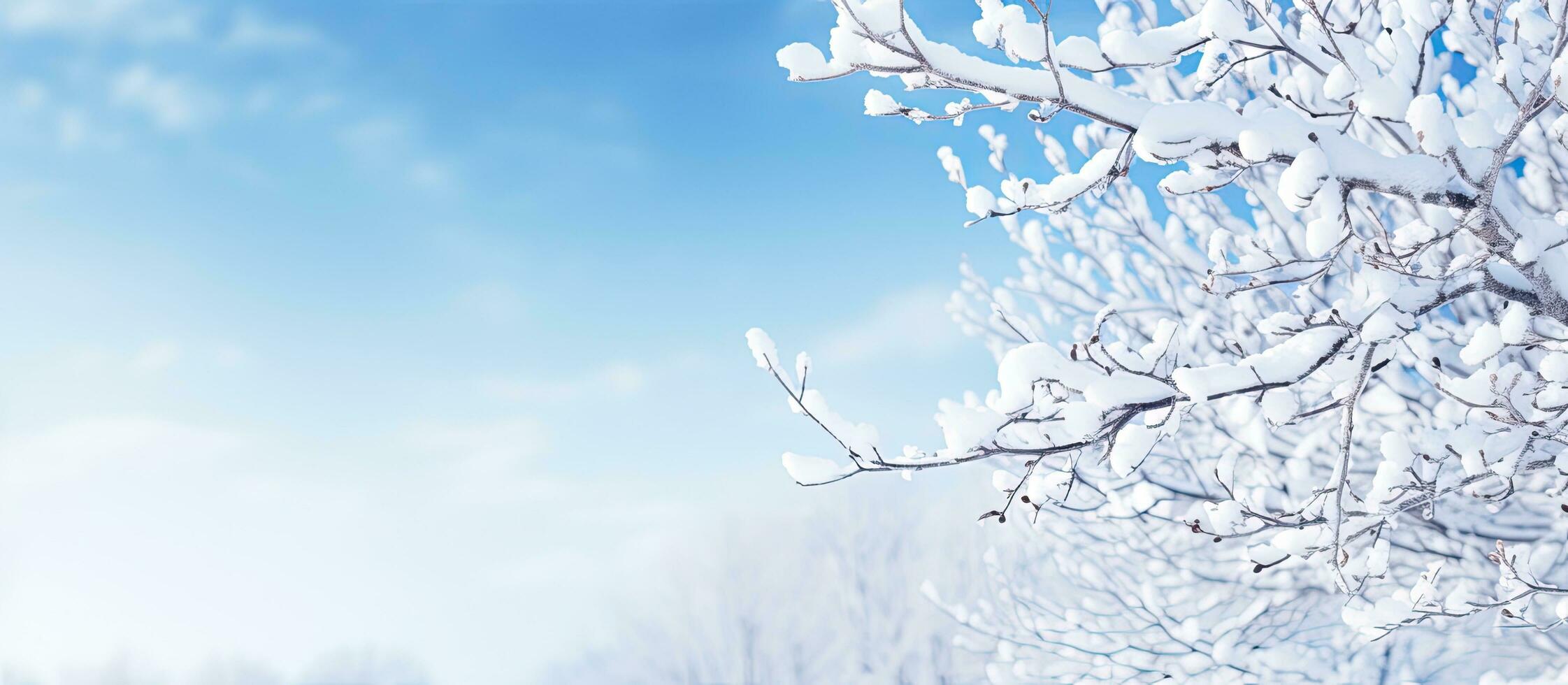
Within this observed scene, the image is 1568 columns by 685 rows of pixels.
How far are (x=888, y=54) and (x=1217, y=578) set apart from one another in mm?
3961

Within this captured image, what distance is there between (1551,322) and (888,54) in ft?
6.32

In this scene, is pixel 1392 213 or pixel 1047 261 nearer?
pixel 1392 213

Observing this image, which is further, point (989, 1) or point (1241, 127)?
point (989, 1)

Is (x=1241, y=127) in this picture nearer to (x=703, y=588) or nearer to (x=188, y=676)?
(x=703, y=588)

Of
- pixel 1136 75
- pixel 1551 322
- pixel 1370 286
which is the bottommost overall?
pixel 1370 286

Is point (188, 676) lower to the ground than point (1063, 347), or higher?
higher

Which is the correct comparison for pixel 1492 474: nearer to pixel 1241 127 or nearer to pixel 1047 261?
pixel 1241 127

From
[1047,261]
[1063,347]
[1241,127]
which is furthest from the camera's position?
[1047,261]

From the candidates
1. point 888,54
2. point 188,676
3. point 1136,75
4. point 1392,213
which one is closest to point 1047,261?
point 1136,75

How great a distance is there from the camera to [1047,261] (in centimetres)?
525

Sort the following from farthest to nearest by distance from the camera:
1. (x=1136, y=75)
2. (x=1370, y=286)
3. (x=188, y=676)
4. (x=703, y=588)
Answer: (x=188, y=676) → (x=703, y=588) → (x=1136, y=75) → (x=1370, y=286)

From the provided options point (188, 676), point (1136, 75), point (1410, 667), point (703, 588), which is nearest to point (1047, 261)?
point (1136, 75)

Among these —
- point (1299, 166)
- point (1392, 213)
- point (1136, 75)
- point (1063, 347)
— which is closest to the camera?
point (1299, 166)

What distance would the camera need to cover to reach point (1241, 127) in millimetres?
1661
